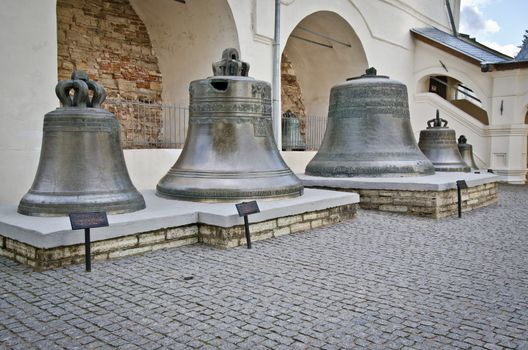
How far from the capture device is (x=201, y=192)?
5.03 meters

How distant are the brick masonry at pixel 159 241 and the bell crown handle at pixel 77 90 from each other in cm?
125

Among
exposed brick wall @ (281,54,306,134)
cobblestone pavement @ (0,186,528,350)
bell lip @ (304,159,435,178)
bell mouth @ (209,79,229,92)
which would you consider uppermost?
exposed brick wall @ (281,54,306,134)

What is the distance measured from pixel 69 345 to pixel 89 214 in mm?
1317

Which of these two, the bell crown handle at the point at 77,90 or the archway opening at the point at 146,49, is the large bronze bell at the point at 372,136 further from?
the bell crown handle at the point at 77,90

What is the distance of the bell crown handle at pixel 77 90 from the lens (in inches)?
169

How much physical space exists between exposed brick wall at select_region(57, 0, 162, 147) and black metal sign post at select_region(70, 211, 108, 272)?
6.15m

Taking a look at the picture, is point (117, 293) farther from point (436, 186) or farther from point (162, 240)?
point (436, 186)

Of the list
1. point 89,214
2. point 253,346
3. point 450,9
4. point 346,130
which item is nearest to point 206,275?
point 89,214

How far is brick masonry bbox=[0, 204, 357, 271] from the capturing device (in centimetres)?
370

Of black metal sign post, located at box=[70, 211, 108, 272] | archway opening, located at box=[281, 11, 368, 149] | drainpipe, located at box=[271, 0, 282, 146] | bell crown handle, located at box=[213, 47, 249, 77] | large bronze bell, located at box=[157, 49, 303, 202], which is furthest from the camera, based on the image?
archway opening, located at box=[281, 11, 368, 149]

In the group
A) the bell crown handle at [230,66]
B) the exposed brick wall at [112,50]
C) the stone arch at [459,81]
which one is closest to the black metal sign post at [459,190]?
the bell crown handle at [230,66]

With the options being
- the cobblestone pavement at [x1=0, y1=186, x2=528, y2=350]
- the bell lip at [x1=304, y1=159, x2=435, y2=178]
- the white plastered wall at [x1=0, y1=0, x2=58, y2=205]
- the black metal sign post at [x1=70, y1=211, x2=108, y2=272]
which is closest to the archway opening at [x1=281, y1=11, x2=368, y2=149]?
the bell lip at [x1=304, y1=159, x2=435, y2=178]

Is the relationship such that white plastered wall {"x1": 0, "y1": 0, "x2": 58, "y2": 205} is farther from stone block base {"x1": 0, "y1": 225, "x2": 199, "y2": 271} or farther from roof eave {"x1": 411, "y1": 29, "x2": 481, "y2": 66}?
roof eave {"x1": 411, "y1": 29, "x2": 481, "y2": 66}

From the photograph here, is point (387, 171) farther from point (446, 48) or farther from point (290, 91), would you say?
point (446, 48)
